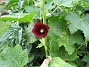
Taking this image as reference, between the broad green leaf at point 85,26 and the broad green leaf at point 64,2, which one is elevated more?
the broad green leaf at point 64,2

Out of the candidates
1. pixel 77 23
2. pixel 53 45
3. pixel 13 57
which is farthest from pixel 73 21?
pixel 13 57

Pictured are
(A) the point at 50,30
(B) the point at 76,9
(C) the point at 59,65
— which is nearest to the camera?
(C) the point at 59,65

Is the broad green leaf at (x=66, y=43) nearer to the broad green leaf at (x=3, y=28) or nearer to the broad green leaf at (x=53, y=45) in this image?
the broad green leaf at (x=53, y=45)

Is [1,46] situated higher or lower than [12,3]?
lower

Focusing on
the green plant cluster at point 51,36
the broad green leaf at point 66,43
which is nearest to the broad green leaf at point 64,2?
the green plant cluster at point 51,36

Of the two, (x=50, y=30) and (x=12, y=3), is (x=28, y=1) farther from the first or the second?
(x=50, y=30)

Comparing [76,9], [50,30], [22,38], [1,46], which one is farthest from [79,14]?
[1,46]

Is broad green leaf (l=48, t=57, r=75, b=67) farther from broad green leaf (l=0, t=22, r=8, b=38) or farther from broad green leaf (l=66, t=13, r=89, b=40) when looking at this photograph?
broad green leaf (l=0, t=22, r=8, b=38)
